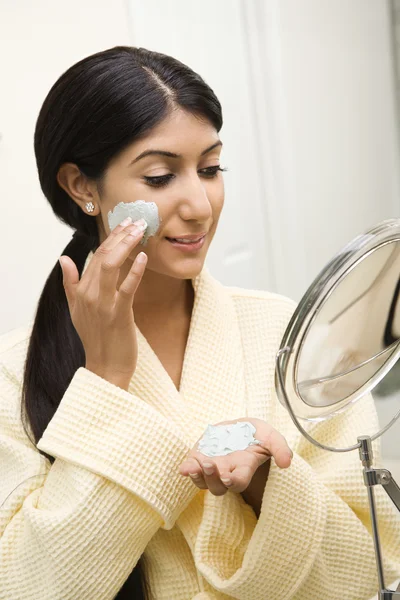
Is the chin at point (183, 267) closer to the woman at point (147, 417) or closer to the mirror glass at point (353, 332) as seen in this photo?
the woman at point (147, 417)

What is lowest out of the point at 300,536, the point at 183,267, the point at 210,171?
the point at 300,536

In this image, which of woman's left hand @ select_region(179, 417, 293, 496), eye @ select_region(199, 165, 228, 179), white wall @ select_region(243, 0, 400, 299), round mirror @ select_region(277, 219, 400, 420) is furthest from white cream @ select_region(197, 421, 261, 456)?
white wall @ select_region(243, 0, 400, 299)

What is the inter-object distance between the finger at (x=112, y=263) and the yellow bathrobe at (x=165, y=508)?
0.35 feet

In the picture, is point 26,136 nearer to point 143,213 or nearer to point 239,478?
point 143,213

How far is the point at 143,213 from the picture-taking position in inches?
36.9

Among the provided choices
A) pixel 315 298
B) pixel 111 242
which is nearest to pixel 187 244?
pixel 111 242

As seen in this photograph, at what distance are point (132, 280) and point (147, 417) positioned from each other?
16 cm

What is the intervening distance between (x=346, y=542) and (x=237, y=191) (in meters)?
1.70

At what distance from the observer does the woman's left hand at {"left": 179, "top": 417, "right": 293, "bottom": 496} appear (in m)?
0.75

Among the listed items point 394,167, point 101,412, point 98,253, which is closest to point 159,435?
point 101,412

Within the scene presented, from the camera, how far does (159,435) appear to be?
896mm

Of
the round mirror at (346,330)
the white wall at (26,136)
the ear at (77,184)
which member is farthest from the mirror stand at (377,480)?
the white wall at (26,136)

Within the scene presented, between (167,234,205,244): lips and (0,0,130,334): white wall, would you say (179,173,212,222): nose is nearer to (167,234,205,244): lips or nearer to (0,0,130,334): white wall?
(167,234,205,244): lips

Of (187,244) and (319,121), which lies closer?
(187,244)
